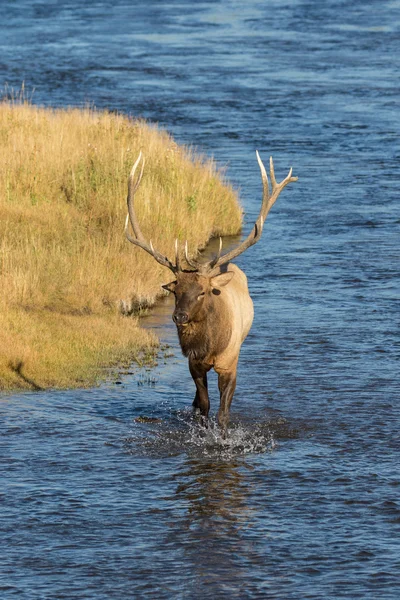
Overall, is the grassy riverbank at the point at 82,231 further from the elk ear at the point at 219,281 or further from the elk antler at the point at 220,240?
the elk ear at the point at 219,281

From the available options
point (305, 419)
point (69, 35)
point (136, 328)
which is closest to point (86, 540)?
point (305, 419)

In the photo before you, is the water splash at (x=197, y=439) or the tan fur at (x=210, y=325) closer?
the tan fur at (x=210, y=325)

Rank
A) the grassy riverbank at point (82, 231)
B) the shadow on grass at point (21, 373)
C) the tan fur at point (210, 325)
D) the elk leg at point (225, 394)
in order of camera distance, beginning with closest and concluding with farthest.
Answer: the tan fur at point (210, 325)
the elk leg at point (225, 394)
the shadow on grass at point (21, 373)
the grassy riverbank at point (82, 231)

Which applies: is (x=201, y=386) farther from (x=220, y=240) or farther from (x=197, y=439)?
(x=220, y=240)

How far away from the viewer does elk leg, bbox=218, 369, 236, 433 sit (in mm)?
11406

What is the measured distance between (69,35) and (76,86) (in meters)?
15.2

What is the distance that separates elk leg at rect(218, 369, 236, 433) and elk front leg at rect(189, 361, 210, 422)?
15cm

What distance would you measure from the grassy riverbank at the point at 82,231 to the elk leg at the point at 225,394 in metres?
2.16

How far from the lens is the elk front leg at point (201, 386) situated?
37.2 feet

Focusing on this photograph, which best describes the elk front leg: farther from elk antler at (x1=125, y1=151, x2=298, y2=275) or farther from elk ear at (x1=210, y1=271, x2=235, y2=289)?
elk antler at (x1=125, y1=151, x2=298, y2=275)

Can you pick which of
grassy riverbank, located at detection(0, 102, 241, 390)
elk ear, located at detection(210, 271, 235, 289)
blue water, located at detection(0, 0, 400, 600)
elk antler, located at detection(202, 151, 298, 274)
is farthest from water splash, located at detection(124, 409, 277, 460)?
grassy riverbank, located at detection(0, 102, 241, 390)

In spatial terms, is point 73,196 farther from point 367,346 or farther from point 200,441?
point 200,441

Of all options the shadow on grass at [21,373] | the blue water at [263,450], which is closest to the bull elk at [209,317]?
the blue water at [263,450]

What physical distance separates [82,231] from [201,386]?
685 cm
